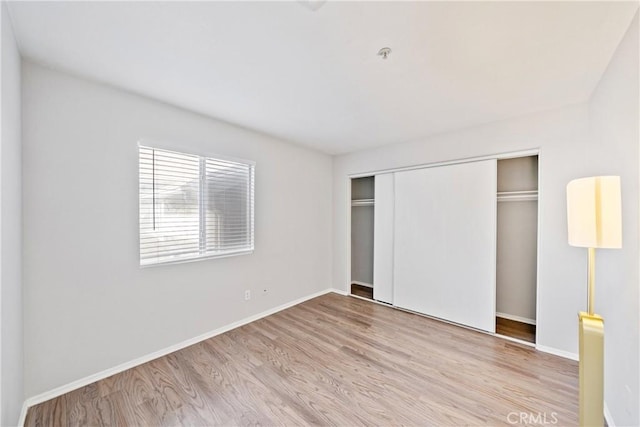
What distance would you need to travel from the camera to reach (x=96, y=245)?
2.01m

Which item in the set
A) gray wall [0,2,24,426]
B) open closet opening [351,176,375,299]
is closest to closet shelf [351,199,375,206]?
open closet opening [351,176,375,299]

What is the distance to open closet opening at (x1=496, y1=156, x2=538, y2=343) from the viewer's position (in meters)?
3.05

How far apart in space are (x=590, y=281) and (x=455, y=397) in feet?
4.02

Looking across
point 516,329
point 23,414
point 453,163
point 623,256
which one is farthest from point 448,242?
point 23,414

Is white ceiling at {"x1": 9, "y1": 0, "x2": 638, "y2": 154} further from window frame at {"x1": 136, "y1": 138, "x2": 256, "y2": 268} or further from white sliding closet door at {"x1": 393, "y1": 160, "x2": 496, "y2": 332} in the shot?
white sliding closet door at {"x1": 393, "y1": 160, "x2": 496, "y2": 332}

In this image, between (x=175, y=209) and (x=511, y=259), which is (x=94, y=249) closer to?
(x=175, y=209)

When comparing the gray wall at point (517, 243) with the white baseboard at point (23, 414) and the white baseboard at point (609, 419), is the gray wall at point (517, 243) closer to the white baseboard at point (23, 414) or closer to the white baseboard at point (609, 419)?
the white baseboard at point (609, 419)

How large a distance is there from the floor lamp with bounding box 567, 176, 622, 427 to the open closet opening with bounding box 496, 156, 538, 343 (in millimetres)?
1794

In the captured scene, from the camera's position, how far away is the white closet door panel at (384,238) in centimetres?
380

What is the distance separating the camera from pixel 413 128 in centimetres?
302

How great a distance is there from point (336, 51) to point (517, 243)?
321cm

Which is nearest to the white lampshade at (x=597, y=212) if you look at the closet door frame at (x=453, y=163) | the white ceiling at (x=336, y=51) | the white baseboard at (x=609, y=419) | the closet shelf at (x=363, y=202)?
the white ceiling at (x=336, y=51)

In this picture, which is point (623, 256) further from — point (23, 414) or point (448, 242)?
point (23, 414)

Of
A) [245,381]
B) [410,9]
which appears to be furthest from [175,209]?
[410,9]
